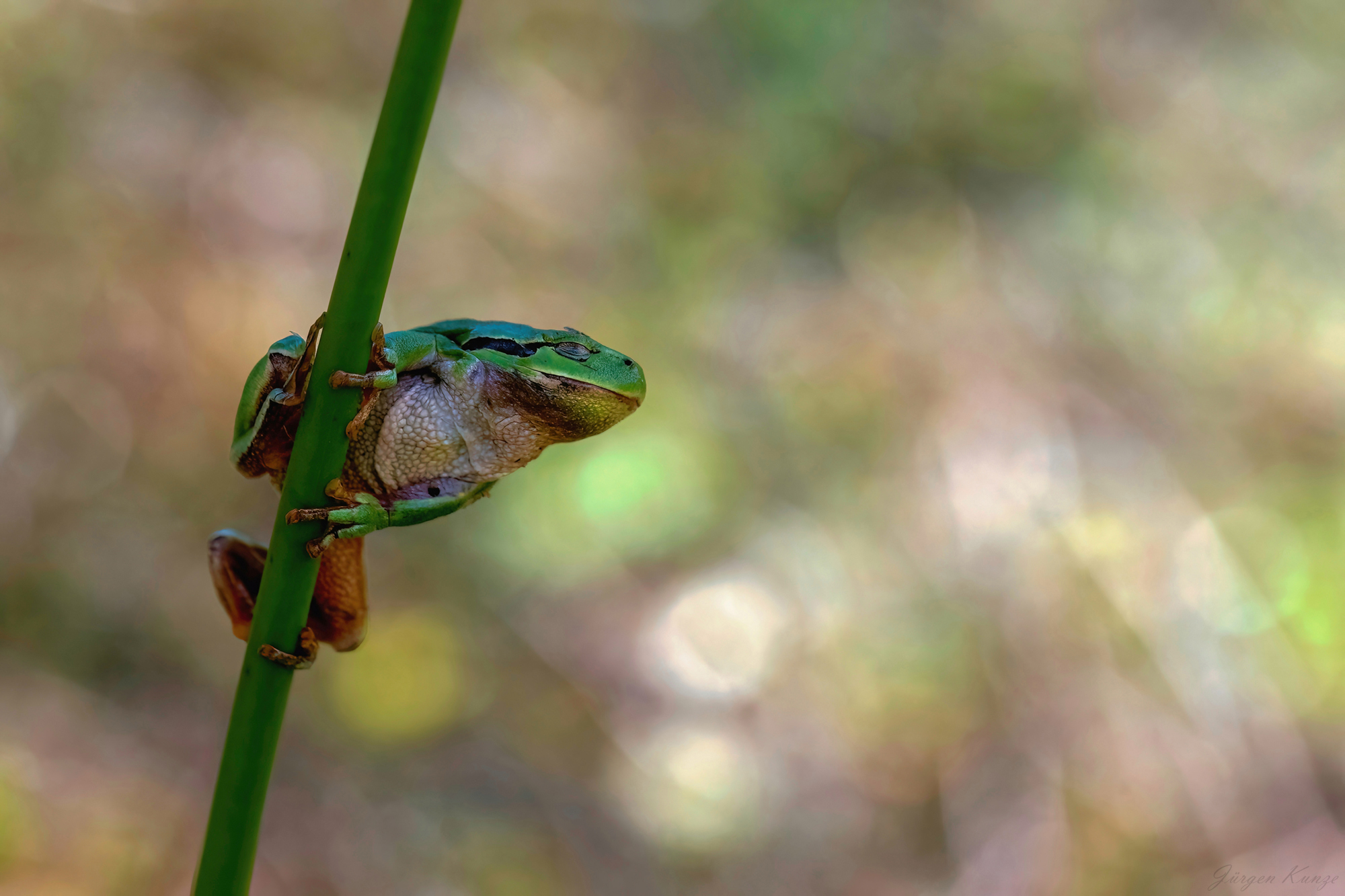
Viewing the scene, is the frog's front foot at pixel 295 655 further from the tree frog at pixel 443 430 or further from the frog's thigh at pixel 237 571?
the frog's thigh at pixel 237 571

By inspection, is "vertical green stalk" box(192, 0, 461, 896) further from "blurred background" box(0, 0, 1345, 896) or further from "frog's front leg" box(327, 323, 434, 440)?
"blurred background" box(0, 0, 1345, 896)

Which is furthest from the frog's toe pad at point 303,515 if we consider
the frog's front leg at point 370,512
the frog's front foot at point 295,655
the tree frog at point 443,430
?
the tree frog at point 443,430

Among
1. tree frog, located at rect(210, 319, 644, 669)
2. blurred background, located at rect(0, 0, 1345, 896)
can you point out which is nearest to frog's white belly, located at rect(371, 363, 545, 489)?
tree frog, located at rect(210, 319, 644, 669)

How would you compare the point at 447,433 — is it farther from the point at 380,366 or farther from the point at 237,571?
the point at 237,571

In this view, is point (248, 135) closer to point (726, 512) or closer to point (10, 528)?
point (10, 528)

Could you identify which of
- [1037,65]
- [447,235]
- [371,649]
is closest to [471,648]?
[371,649]
